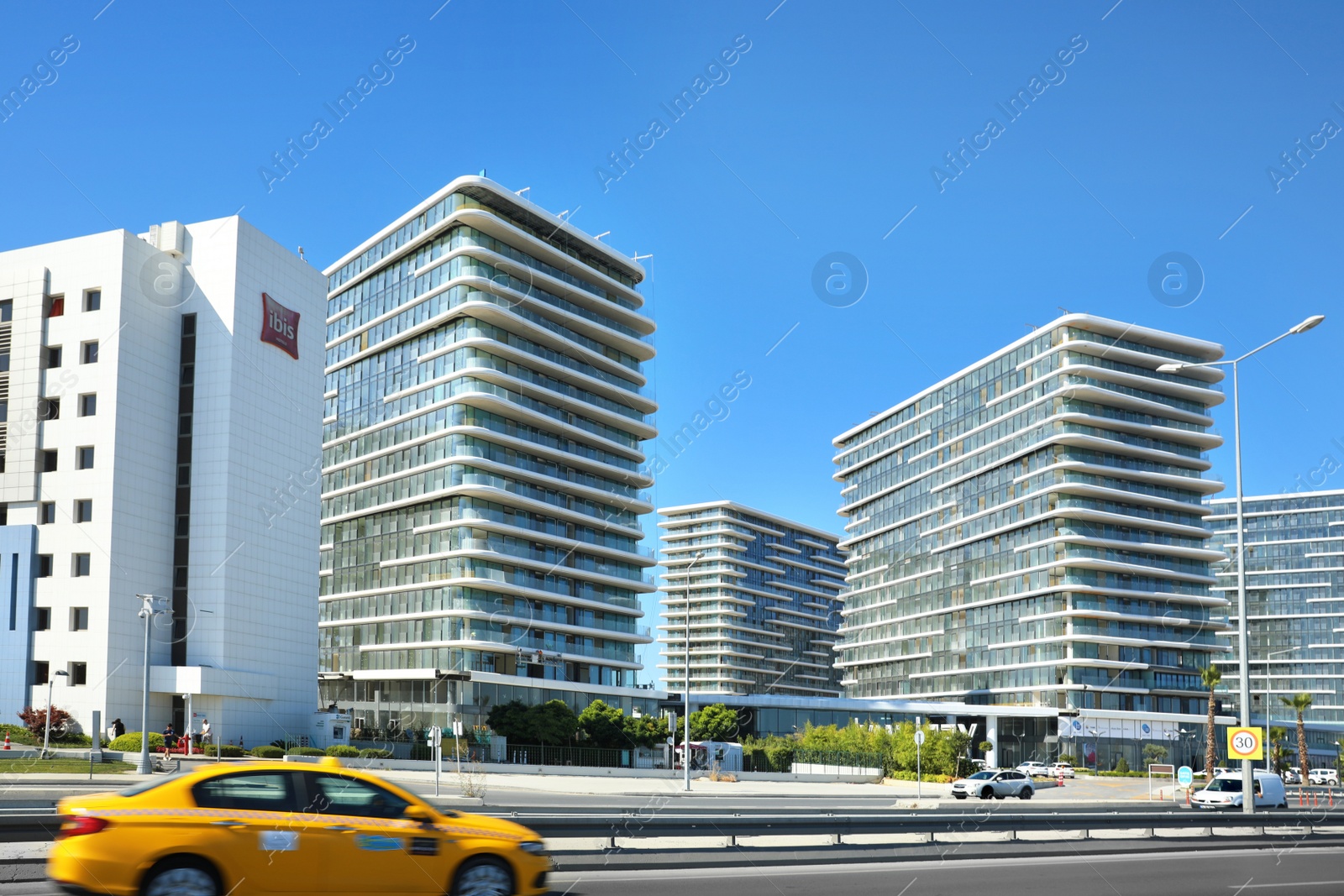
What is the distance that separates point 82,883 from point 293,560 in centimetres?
5696

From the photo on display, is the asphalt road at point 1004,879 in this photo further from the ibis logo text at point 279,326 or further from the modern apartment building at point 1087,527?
the modern apartment building at point 1087,527

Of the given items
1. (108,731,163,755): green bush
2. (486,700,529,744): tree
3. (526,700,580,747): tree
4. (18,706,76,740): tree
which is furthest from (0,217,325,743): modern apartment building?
(526,700,580,747): tree

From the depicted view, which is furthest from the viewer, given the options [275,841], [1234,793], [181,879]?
[1234,793]

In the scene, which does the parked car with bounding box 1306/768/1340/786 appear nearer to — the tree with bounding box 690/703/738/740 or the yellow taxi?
the tree with bounding box 690/703/738/740

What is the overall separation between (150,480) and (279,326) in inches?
444

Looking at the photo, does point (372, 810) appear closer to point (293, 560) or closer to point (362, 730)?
point (293, 560)

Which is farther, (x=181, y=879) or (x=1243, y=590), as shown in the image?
(x=1243, y=590)

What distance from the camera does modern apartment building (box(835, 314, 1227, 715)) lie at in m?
99.9

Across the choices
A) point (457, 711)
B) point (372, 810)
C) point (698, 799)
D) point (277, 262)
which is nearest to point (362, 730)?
point (457, 711)

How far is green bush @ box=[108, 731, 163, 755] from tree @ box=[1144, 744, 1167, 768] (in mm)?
72778

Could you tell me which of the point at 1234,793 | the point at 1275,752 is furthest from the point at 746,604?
the point at 1234,793

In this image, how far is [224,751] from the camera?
163 feet

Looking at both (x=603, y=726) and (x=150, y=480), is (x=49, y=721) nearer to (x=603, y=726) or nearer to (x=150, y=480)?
(x=150, y=480)

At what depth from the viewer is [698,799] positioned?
3888cm
